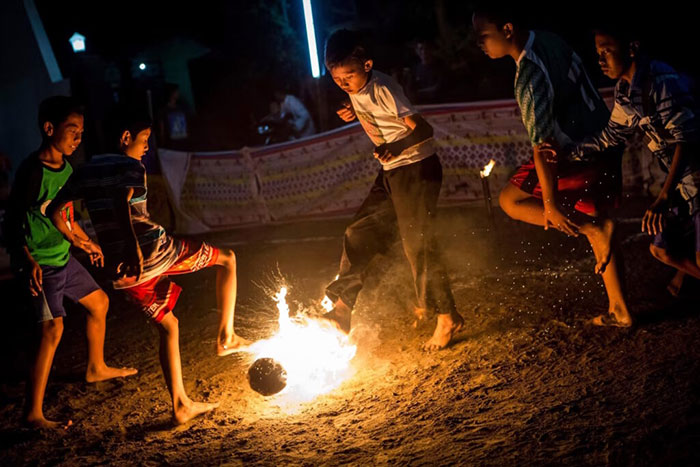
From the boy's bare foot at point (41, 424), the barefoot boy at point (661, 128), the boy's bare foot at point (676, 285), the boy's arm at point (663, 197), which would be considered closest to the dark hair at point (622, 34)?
the barefoot boy at point (661, 128)

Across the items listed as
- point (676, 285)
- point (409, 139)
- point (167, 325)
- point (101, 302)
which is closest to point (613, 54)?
point (409, 139)

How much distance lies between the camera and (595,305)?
4.65m

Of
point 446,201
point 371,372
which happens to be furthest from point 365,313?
point 446,201

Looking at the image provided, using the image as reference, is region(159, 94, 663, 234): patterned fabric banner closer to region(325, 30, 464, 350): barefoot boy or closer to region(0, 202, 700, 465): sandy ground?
region(0, 202, 700, 465): sandy ground

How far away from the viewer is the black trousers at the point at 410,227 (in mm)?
4297

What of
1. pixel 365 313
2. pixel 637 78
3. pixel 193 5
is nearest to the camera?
pixel 637 78

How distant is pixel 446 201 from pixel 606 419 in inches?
251

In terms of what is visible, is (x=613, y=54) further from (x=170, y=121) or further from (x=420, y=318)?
(x=170, y=121)

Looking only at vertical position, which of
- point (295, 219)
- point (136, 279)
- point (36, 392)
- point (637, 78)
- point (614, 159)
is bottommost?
point (295, 219)

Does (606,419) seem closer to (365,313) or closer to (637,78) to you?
(637,78)

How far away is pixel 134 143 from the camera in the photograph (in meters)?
3.81

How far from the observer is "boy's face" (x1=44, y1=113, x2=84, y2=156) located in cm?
400

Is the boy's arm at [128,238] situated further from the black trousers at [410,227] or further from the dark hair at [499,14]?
the dark hair at [499,14]

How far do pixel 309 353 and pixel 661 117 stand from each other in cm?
289
